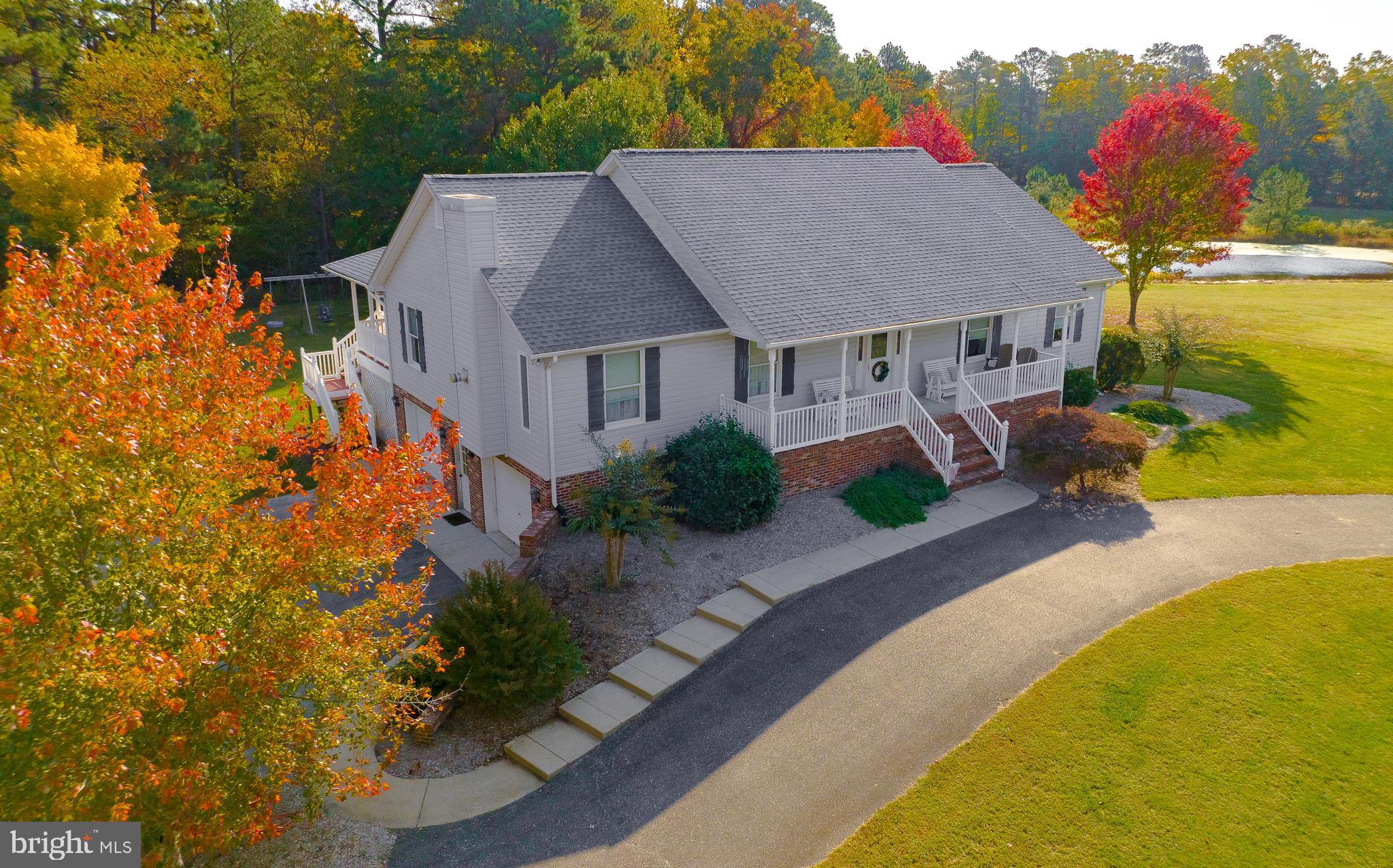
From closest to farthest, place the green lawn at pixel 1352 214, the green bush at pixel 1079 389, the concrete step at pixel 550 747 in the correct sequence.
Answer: the concrete step at pixel 550 747, the green bush at pixel 1079 389, the green lawn at pixel 1352 214

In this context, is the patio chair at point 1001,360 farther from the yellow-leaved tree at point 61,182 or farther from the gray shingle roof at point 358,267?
the yellow-leaved tree at point 61,182

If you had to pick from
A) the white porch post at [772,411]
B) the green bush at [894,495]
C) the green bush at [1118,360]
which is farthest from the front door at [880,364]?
the green bush at [1118,360]

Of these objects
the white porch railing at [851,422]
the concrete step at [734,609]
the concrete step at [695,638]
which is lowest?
the concrete step at [695,638]

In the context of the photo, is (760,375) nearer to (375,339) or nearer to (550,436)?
(550,436)

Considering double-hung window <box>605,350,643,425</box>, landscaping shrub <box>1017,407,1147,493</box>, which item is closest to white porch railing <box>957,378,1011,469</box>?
landscaping shrub <box>1017,407,1147,493</box>

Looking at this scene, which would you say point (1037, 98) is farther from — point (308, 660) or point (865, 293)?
point (308, 660)

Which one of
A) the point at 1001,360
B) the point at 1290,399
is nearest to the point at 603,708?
the point at 1001,360

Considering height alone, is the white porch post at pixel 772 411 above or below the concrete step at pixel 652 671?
above
